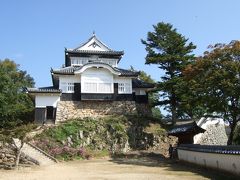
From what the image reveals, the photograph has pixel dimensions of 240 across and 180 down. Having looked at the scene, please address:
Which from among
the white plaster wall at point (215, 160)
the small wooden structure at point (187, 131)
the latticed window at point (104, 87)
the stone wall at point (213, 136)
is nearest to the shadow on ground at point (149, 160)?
the white plaster wall at point (215, 160)

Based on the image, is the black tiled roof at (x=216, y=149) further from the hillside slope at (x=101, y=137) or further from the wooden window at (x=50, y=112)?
the wooden window at (x=50, y=112)

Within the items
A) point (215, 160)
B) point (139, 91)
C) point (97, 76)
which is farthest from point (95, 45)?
point (215, 160)

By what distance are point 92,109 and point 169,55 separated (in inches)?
406

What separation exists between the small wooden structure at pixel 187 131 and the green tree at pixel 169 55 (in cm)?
905

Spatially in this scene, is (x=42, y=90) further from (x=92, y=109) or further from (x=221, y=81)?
(x=221, y=81)

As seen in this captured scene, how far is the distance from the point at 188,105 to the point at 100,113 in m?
12.6

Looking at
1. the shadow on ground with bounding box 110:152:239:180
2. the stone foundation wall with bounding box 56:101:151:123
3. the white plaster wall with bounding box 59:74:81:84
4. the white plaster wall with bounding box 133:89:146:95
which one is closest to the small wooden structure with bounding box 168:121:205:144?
the shadow on ground with bounding box 110:152:239:180

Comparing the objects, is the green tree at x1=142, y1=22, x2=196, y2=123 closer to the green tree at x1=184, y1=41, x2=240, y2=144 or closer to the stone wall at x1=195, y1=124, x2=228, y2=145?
the stone wall at x1=195, y1=124, x2=228, y2=145

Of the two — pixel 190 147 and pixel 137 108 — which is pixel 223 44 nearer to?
pixel 190 147

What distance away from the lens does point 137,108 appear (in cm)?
3612

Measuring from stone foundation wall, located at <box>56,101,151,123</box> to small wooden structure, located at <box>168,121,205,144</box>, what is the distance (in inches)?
402

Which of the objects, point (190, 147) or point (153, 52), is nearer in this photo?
point (190, 147)

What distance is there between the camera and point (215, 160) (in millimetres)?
17422

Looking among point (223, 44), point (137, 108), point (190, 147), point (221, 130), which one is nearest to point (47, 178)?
point (190, 147)
